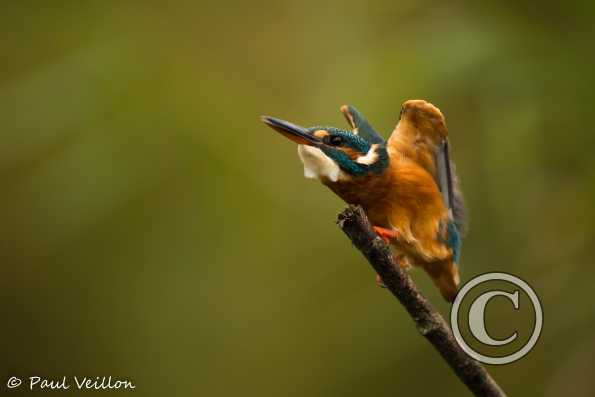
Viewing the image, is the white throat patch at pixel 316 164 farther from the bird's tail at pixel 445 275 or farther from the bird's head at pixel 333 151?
the bird's tail at pixel 445 275

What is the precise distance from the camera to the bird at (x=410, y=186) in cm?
216

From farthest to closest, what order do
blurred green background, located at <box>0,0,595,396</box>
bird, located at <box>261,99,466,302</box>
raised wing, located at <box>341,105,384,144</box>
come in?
blurred green background, located at <box>0,0,595,396</box>, raised wing, located at <box>341,105,384,144</box>, bird, located at <box>261,99,466,302</box>

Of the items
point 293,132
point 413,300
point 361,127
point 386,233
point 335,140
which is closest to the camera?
point 413,300

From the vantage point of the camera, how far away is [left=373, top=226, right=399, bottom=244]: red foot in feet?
7.21

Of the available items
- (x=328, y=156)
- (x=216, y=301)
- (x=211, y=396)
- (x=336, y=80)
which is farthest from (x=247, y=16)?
(x=328, y=156)

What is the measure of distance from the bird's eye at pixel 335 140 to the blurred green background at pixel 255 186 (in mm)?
768

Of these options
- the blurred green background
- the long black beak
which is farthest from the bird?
the blurred green background

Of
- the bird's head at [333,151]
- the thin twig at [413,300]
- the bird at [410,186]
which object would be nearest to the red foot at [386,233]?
the bird at [410,186]

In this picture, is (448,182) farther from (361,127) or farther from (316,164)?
(316,164)

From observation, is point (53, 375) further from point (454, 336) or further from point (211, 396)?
point (454, 336)

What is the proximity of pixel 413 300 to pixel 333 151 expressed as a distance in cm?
48

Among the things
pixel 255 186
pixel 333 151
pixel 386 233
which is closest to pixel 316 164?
pixel 333 151

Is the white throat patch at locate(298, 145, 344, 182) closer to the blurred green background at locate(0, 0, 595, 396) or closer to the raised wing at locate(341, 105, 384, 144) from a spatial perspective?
the raised wing at locate(341, 105, 384, 144)

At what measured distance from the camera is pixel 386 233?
2.21 meters
